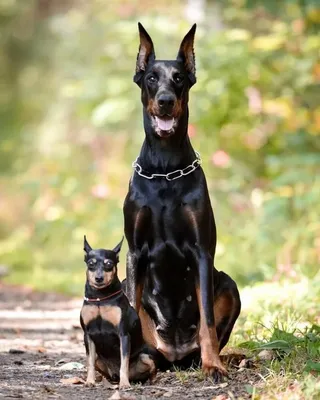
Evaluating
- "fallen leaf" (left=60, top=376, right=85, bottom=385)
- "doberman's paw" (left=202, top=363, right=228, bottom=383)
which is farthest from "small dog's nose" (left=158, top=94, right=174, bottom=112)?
"fallen leaf" (left=60, top=376, right=85, bottom=385)

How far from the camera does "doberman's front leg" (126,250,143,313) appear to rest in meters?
5.33

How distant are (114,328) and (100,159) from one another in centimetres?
979

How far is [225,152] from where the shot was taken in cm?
1177

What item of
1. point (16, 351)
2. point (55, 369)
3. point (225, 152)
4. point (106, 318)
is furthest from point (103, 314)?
point (225, 152)

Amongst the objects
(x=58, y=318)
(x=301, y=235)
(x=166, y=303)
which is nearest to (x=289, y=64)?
(x=301, y=235)

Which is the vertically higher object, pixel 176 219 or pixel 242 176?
pixel 242 176

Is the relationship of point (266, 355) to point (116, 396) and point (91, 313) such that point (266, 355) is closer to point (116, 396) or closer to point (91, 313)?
point (91, 313)

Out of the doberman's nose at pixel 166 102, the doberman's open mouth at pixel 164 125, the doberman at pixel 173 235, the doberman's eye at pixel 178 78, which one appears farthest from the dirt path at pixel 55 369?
the doberman's eye at pixel 178 78

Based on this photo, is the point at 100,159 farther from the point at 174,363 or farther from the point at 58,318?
the point at 174,363

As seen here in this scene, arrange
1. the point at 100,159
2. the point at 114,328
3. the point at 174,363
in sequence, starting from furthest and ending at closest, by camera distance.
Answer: the point at 100,159 < the point at 174,363 < the point at 114,328

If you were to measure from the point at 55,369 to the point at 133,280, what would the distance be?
766 millimetres

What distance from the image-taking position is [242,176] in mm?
11969

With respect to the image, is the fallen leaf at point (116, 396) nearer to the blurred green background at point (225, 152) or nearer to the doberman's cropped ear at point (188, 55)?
the doberman's cropped ear at point (188, 55)

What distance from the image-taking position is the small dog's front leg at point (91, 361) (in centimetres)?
487
